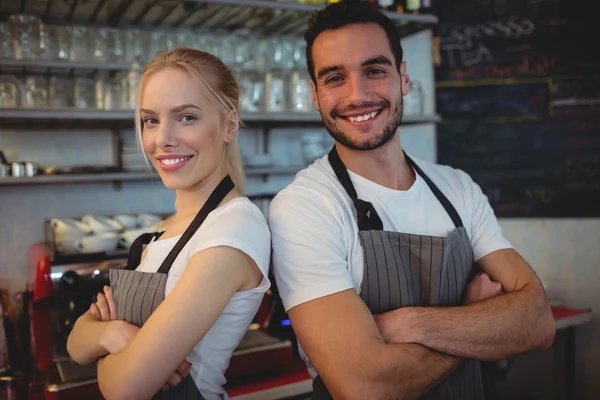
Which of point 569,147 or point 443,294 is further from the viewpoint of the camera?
point 569,147

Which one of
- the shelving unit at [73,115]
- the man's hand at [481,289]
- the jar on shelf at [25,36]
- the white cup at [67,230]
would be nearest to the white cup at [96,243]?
the white cup at [67,230]

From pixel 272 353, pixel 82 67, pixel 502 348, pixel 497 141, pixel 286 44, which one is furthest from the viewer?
Answer: pixel 497 141

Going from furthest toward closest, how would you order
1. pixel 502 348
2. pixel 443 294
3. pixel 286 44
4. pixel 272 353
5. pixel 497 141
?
1. pixel 497 141
2. pixel 286 44
3. pixel 272 353
4. pixel 443 294
5. pixel 502 348

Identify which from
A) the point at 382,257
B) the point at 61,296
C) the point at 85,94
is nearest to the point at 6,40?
the point at 85,94

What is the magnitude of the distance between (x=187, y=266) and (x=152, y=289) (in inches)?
5.4

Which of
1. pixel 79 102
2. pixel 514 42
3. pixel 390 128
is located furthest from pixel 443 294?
pixel 514 42

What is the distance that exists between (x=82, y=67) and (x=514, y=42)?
2.23 meters

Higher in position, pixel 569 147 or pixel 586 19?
pixel 586 19

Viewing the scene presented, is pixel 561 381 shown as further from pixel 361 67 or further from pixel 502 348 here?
pixel 361 67

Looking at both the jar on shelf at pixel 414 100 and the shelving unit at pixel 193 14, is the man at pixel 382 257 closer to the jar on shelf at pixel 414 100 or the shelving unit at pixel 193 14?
the shelving unit at pixel 193 14

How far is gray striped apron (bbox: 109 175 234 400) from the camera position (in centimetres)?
130

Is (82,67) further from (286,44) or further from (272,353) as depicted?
(272,353)

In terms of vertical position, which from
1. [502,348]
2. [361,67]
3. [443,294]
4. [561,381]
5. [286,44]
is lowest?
[561,381]

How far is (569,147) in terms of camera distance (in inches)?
120
